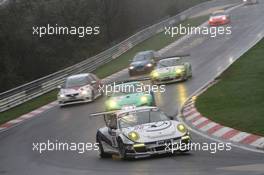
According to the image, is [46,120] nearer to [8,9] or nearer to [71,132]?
[71,132]

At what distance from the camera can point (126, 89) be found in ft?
82.9

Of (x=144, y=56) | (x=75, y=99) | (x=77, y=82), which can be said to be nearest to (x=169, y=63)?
(x=77, y=82)

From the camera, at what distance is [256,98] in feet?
76.1

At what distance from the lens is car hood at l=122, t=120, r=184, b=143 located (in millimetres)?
14766

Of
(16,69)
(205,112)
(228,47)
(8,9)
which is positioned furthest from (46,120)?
(8,9)

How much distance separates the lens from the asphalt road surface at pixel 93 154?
13.3 metres

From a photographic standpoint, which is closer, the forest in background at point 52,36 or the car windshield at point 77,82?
the car windshield at point 77,82

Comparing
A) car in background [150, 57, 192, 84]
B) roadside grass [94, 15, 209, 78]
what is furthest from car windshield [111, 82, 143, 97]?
roadside grass [94, 15, 209, 78]

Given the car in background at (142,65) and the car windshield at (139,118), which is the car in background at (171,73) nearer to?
the car in background at (142,65)

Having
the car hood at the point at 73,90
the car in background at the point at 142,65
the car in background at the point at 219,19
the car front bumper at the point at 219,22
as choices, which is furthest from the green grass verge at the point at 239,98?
the car front bumper at the point at 219,22

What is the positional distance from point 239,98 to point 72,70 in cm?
2305

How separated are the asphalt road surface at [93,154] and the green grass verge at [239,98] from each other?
4.16 feet

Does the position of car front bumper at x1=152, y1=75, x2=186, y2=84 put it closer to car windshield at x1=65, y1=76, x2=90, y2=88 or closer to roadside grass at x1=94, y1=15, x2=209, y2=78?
car windshield at x1=65, y1=76, x2=90, y2=88

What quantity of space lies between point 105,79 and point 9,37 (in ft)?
48.1
